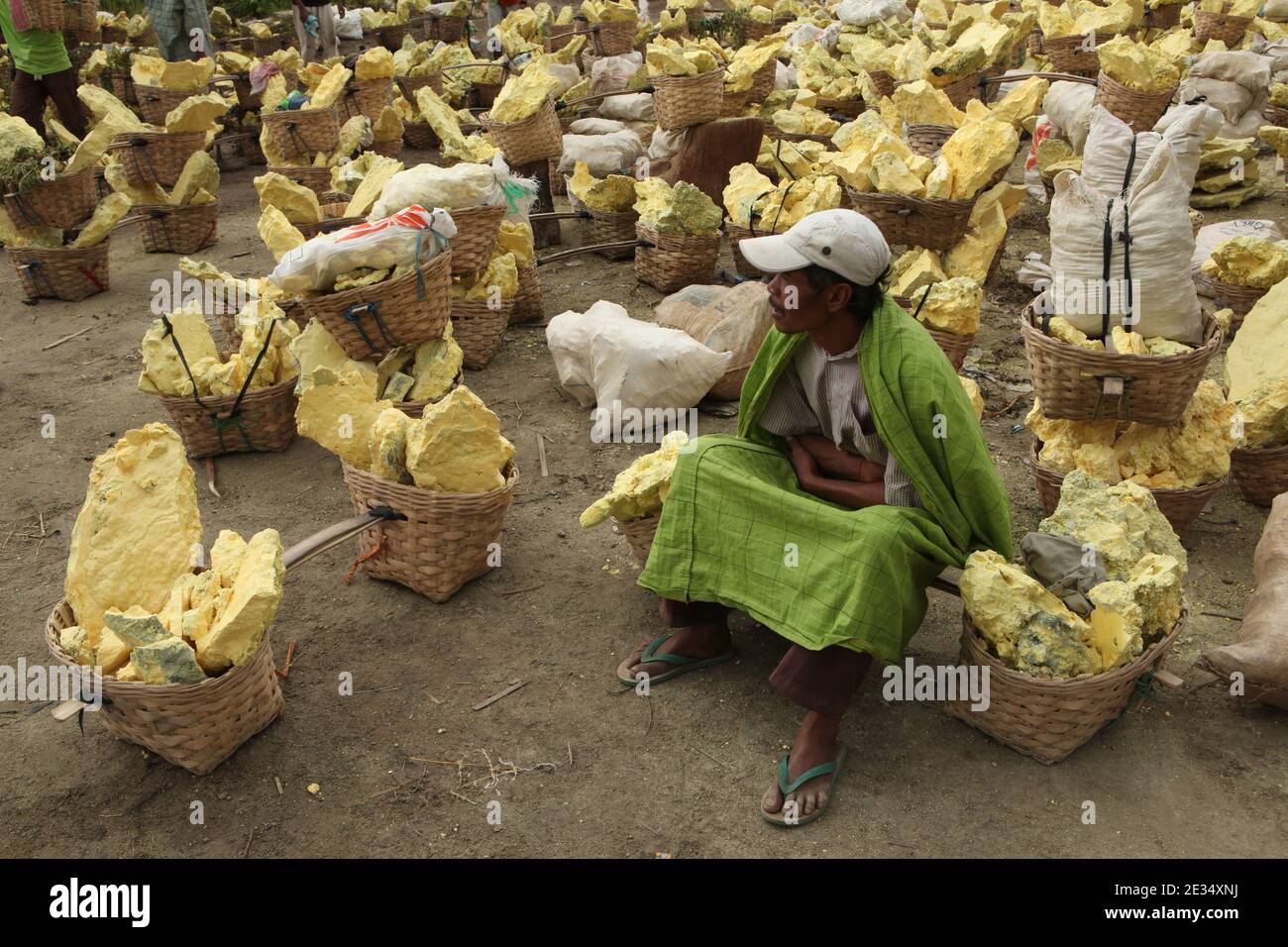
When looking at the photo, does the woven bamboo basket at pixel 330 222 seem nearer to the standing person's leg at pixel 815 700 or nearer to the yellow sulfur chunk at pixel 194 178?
the yellow sulfur chunk at pixel 194 178

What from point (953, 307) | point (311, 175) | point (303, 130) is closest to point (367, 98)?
point (303, 130)

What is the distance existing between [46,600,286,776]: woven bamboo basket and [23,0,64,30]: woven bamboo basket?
571 cm

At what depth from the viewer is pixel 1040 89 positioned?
19.7ft

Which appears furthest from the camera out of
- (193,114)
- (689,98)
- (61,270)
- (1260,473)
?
(193,114)

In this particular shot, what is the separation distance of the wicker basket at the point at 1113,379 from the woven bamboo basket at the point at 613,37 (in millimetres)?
8289

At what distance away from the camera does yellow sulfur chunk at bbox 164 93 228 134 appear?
6531mm

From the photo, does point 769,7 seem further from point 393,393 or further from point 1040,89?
point 393,393

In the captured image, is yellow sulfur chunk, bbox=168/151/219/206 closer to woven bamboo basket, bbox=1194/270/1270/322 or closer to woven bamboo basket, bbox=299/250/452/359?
woven bamboo basket, bbox=299/250/452/359

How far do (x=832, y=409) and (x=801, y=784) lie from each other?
0.98 m

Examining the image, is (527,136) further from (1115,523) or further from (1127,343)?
(1115,523)

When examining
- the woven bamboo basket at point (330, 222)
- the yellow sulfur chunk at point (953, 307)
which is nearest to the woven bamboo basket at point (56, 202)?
the woven bamboo basket at point (330, 222)

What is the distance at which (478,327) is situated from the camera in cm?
501
